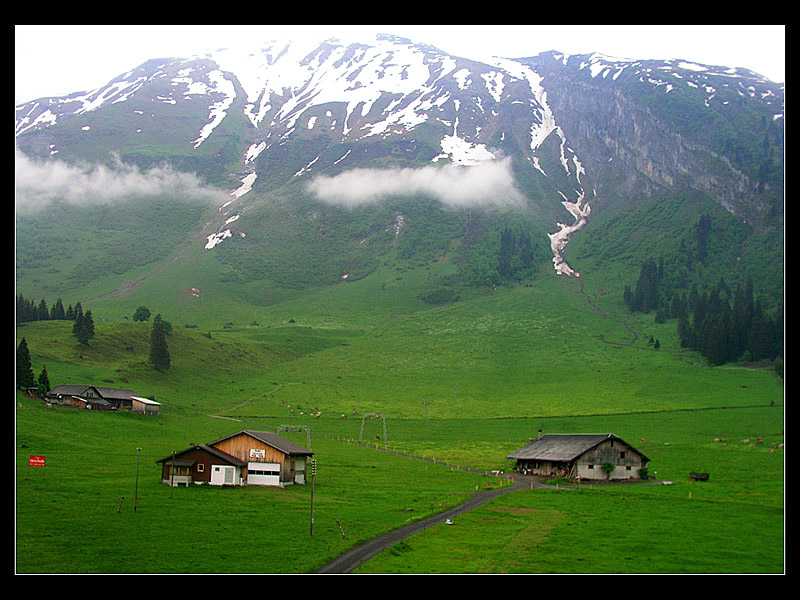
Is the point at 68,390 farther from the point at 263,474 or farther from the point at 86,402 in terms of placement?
the point at 263,474

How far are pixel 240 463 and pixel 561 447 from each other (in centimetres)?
3708

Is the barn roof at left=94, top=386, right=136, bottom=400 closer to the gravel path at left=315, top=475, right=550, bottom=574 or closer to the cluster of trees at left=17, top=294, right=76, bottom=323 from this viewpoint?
the gravel path at left=315, top=475, right=550, bottom=574

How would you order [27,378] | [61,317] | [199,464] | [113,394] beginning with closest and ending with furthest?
[199,464] < [27,378] < [113,394] < [61,317]

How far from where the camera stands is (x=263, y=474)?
70000mm

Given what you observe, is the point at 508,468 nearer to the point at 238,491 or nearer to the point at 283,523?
the point at 238,491

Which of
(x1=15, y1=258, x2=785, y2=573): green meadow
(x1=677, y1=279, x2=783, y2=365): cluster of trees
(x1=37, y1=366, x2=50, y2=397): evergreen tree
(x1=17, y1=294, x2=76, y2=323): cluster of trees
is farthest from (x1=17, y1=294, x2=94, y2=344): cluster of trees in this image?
(x1=677, y1=279, x2=783, y2=365): cluster of trees

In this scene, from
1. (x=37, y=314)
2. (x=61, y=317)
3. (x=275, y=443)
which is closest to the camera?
(x=275, y=443)

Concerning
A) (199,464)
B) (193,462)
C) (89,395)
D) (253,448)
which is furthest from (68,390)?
(193,462)

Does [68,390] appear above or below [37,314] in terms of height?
below

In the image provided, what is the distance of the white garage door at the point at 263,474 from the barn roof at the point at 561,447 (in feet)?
99.9

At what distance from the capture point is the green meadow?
41.9 meters
